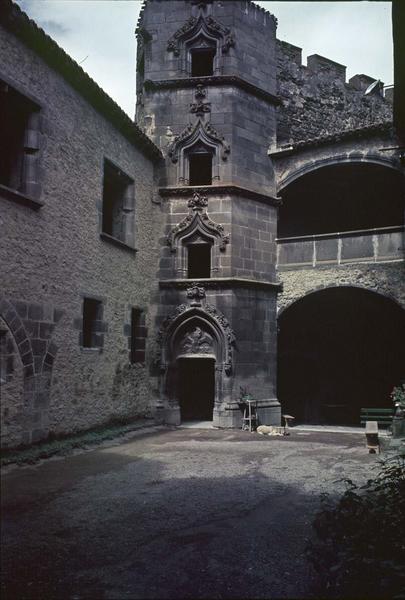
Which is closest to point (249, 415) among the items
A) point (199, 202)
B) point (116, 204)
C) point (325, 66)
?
point (199, 202)

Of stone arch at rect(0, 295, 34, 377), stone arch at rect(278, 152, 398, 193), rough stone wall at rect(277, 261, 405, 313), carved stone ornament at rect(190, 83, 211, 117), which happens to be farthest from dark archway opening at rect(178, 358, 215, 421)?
carved stone ornament at rect(190, 83, 211, 117)

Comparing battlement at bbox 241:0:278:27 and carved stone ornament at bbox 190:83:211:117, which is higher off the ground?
battlement at bbox 241:0:278:27

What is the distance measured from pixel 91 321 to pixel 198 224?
164 inches

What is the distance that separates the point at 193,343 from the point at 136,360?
1.51 meters

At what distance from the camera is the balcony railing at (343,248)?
11938 millimetres

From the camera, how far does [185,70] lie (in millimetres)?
13328

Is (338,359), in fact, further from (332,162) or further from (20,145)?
(20,145)

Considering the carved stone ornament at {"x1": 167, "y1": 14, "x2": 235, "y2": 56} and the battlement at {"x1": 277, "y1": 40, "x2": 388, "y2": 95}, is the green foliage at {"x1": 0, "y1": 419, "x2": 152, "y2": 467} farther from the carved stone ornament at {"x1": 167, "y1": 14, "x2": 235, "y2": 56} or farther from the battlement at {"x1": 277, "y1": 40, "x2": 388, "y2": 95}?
the battlement at {"x1": 277, "y1": 40, "x2": 388, "y2": 95}

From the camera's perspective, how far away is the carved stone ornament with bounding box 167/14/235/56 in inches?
519

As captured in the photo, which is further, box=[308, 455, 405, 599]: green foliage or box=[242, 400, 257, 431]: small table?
box=[242, 400, 257, 431]: small table

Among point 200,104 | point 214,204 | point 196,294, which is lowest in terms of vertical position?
point 196,294

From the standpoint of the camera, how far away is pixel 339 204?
15.6 metres

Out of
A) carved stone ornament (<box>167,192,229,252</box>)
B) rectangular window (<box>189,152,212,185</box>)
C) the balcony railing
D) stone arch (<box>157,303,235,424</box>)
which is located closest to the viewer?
the balcony railing

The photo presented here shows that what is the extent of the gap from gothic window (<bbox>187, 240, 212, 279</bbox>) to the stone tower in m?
0.03
